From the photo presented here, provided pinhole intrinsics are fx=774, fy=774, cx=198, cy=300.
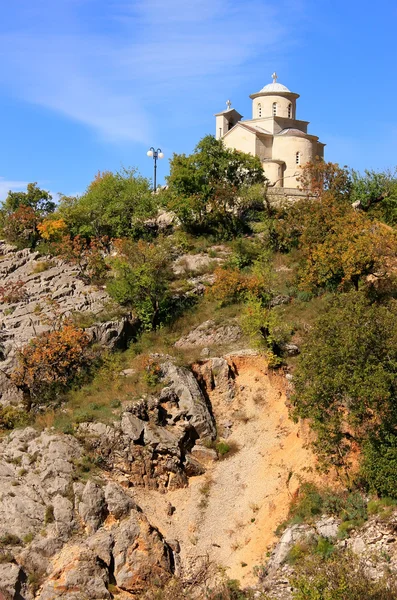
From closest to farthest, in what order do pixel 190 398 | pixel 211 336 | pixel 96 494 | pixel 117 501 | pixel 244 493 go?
pixel 117 501
pixel 96 494
pixel 244 493
pixel 190 398
pixel 211 336

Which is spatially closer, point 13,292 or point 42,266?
point 13,292

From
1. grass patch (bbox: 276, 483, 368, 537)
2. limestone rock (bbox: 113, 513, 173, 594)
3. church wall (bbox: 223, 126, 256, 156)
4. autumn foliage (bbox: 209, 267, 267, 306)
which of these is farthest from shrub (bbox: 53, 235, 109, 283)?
grass patch (bbox: 276, 483, 368, 537)

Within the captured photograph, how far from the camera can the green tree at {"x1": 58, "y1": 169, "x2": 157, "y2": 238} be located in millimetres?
48531

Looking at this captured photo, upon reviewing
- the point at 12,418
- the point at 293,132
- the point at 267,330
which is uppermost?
the point at 293,132

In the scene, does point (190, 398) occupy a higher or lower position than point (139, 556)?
higher

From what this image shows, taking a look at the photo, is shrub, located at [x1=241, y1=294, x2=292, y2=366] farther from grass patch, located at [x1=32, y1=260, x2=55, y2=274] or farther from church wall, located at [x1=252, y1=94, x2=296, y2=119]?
church wall, located at [x1=252, y1=94, x2=296, y2=119]

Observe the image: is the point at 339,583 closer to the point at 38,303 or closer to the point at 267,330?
the point at 267,330

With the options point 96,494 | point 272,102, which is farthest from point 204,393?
point 272,102

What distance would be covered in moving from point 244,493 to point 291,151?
29.4 m

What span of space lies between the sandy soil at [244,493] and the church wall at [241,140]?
919 inches

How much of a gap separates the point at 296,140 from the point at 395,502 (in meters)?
32.7

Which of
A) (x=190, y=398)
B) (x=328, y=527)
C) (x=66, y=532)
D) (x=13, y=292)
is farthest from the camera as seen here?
(x=13, y=292)

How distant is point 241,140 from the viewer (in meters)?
53.8

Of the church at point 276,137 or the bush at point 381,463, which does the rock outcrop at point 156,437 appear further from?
the church at point 276,137
